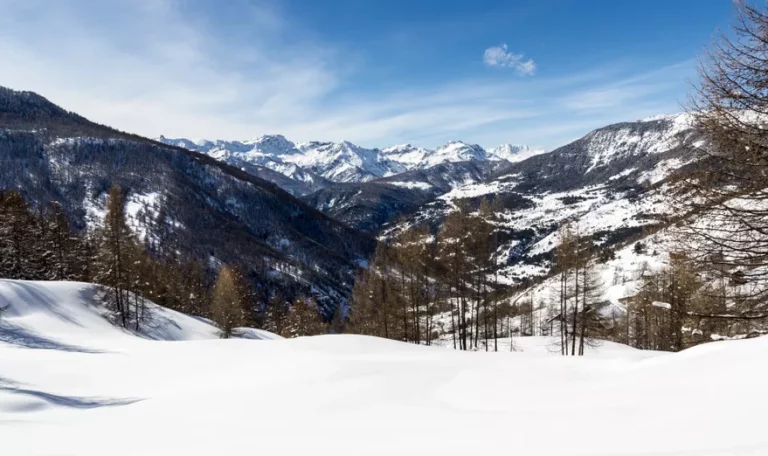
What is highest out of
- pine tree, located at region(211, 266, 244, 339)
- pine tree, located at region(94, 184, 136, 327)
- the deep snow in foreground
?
pine tree, located at region(94, 184, 136, 327)

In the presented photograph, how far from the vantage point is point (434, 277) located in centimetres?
3009

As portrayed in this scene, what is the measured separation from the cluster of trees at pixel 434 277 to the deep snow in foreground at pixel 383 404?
11716 millimetres

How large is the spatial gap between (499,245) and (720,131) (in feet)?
60.4

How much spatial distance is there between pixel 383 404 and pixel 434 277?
2128 cm

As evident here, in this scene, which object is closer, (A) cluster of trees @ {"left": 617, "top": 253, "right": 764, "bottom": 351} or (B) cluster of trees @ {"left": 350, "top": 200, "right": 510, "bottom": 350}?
(A) cluster of trees @ {"left": 617, "top": 253, "right": 764, "bottom": 351}

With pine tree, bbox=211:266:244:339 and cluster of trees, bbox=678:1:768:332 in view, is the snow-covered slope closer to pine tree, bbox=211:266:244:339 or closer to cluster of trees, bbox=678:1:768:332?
pine tree, bbox=211:266:244:339

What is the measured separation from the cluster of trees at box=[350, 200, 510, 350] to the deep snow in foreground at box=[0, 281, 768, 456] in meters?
11.7

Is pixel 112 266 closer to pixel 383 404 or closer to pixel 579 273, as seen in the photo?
pixel 383 404

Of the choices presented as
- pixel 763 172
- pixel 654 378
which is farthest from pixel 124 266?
pixel 763 172

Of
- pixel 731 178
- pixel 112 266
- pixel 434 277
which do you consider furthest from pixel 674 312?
pixel 112 266

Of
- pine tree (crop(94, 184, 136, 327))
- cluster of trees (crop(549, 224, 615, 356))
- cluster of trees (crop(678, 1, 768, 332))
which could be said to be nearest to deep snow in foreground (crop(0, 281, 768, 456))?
cluster of trees (crop(678, 1, 768, 332))

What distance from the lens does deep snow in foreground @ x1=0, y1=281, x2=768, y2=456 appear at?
6270 millimetres

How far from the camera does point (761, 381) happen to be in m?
7.04

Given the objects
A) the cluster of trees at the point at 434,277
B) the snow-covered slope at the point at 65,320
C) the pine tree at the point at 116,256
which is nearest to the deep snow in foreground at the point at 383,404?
the snow-covered slope at the point at 65,320
